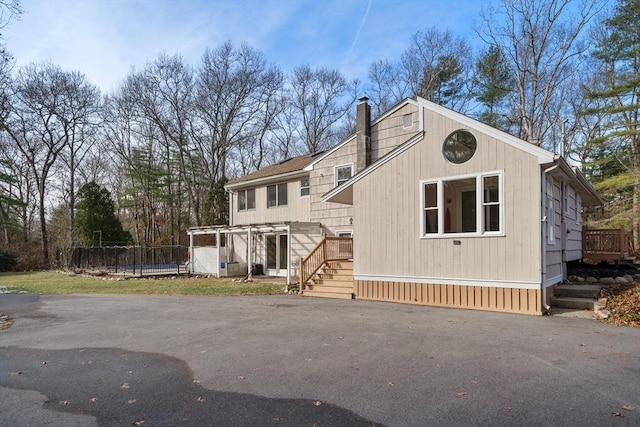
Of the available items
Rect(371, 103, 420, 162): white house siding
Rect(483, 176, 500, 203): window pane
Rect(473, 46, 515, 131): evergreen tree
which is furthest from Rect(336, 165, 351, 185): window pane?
Rect(473, 46, 515, 131): evergreen tree

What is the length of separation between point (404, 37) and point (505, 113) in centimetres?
825

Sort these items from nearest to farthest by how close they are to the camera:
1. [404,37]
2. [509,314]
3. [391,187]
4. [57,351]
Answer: [57,351]
[509,314]
[391,187]
[404,37]

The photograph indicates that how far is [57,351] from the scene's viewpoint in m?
6.38

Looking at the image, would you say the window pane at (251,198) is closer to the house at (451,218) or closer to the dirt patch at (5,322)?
the house at (451,218)

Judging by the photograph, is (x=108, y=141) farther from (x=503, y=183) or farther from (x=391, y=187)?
(x=503, y=183)

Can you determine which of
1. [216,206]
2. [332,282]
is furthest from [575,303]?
[216,206]

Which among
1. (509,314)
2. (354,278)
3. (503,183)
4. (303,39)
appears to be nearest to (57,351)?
(354,278)

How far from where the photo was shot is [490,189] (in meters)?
9.91

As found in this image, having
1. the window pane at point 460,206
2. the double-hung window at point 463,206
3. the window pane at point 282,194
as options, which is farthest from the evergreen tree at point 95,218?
the window pane at point 460,206

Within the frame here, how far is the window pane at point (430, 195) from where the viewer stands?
34.9ft

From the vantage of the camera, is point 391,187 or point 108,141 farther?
point 108,141

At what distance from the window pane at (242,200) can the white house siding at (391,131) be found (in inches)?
313

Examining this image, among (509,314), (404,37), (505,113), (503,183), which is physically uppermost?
(404,37)

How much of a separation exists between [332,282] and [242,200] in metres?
9.19
